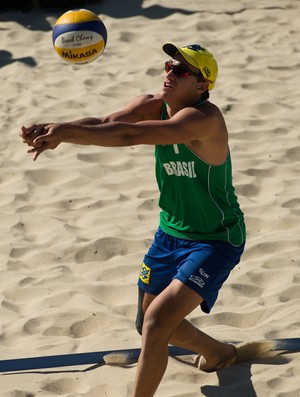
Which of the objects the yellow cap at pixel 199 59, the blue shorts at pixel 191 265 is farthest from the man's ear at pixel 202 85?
the blue shorts at pixel 191 265

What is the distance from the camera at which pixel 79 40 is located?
18.3 feet

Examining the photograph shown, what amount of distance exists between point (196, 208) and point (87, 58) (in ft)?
5.24

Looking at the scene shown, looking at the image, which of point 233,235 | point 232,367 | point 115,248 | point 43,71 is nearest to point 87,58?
point 115,248

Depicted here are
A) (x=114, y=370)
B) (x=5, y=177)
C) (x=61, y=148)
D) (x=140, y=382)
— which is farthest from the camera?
(x=61, y=148)

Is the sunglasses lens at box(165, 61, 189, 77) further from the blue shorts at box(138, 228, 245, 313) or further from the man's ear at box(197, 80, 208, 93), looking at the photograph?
the blue shorts at box(138, 228, 245, 313)

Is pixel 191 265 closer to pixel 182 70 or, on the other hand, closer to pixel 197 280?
pixel 197 280

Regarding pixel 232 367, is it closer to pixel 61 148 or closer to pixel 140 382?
pixel 140 382

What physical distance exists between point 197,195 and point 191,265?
1.17 feet

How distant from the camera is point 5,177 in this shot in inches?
283

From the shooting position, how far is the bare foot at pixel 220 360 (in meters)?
4.66

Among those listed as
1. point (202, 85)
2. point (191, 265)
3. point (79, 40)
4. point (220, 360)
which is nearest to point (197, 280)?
point (191, 265)

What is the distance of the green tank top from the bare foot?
0.62 m

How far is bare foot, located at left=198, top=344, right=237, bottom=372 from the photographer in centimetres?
466

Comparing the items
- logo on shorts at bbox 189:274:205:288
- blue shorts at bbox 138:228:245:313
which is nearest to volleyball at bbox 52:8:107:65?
blue shorts at bbox 138:228:245:313
